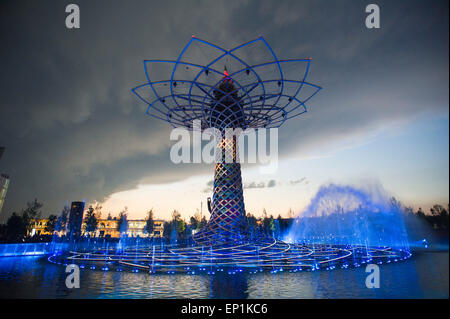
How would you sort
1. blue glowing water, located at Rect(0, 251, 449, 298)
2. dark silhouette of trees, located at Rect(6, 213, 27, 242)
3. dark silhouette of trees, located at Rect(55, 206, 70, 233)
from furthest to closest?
dark silhouette of trees, located at Rect(55, 206, 70, 233) → dark silhouette of trees, located at Rect(6, 213, 27, 242) → blue glowing water, located at Rect(0, 251, 449, 298)

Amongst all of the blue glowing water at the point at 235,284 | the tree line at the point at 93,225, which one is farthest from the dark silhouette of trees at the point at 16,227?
the blue glowing water at the point at 235,284

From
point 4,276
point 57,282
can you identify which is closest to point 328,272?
point 57,282

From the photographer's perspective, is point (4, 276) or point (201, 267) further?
point (201, 267)

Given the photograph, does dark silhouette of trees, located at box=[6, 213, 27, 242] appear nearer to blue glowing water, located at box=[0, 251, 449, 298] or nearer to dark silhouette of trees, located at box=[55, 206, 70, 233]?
dark silhouette of trees, located at box=[55, 206, 70, 233]

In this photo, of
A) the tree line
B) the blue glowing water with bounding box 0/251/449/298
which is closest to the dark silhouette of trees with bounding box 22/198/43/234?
the tree line

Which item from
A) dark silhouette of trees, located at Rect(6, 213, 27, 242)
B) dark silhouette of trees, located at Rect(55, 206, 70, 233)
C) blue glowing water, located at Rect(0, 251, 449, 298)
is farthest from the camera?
dark silhouette of trees, located at Rect(55, 206, 70, 233)

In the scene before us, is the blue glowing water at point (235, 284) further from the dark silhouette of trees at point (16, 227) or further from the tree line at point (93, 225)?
the dark silhouette of trees at point (16, 227)

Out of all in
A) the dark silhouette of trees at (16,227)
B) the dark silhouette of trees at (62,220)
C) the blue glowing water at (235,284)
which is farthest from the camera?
the dark silhouette of trees at (62,220)

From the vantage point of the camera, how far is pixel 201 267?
1548 cm

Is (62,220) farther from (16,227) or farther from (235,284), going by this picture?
(235,284)

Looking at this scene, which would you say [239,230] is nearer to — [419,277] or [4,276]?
[419,277]
